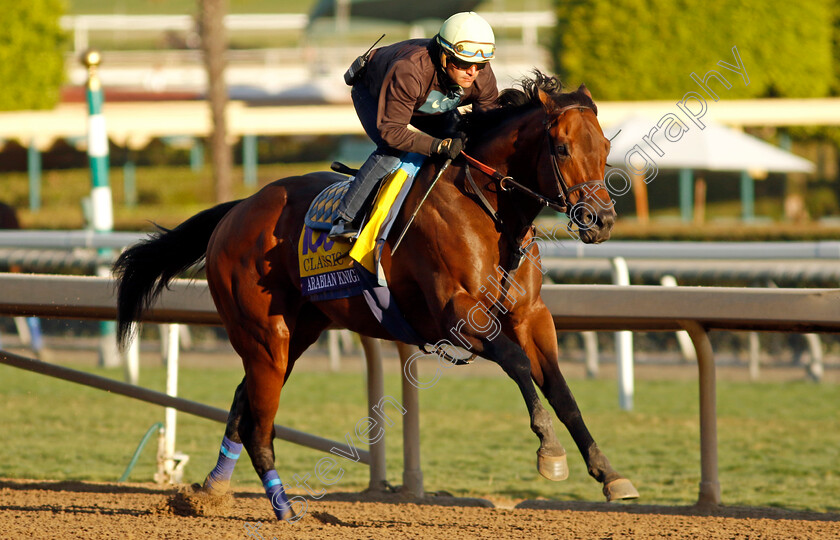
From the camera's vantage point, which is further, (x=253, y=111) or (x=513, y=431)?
(x=253, y=111)

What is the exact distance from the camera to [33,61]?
2630 cm

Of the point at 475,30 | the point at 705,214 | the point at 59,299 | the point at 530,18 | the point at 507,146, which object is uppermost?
the point at 530,18

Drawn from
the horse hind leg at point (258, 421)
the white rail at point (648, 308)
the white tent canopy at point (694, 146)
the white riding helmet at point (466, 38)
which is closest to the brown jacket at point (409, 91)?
the white riding helmet at point (466, 38)

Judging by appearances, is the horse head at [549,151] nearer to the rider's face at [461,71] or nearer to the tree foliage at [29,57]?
the rider's face at [461,71]

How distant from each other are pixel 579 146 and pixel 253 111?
19.3 m

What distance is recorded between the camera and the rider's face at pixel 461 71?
376cm

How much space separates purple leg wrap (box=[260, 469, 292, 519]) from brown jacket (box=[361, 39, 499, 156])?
1425 mm

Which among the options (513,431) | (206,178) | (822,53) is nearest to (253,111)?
(206,178)

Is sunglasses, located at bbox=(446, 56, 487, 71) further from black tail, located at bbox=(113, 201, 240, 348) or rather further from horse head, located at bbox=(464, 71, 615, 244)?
black tail, located at bbox=(113, 201, 240, 348)

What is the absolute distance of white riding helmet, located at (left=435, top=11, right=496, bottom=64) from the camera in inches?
145

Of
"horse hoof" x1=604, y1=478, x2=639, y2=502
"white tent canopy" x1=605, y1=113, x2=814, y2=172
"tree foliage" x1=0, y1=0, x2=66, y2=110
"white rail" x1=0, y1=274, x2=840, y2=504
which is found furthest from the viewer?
"tree foliage" x1=0, y1=0, x2=66, y2=110

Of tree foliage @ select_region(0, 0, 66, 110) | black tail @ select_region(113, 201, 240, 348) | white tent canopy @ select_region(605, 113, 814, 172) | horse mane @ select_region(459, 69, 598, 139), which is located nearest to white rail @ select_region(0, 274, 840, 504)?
black tail @ select_region(113, 201, 240, 348)

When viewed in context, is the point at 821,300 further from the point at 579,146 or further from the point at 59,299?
the point at 59,299

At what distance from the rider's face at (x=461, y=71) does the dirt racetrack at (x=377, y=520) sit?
5.26 ft
